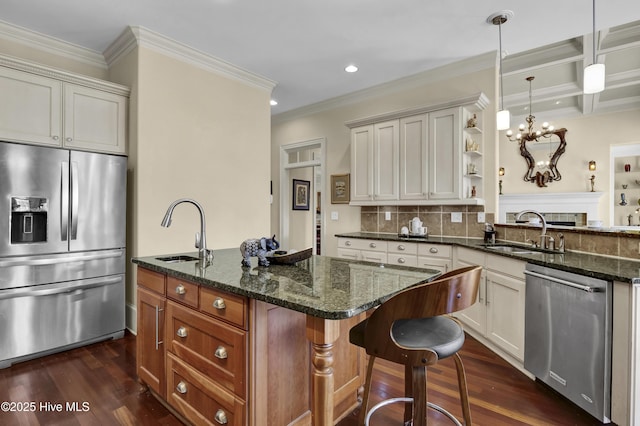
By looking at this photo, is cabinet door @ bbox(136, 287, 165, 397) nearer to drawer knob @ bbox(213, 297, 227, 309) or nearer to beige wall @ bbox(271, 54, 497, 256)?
drawer knob @ bbox(213, 297, 227, 309)

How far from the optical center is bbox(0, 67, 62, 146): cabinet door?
2.57 metres

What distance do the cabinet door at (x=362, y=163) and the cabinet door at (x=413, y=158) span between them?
44cm

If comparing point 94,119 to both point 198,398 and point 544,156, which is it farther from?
point 544,156

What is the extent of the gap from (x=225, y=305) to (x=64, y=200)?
2185 mm

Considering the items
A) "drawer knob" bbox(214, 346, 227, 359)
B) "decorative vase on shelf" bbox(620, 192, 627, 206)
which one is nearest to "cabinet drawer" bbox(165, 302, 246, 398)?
"drawer knob" bbox(214, 346, 227, 359)

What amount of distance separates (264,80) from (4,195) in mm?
2873

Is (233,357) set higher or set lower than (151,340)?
higher

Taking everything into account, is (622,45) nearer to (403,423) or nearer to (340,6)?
(340,6)

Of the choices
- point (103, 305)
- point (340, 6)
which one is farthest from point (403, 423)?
point (340, 6)

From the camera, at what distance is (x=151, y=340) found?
1921 mm

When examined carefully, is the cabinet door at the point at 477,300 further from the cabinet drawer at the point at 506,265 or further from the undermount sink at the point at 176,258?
the undermount sink at the point at 176,258

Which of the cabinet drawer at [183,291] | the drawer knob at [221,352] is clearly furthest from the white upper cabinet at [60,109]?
the drawer knob at [221,352]

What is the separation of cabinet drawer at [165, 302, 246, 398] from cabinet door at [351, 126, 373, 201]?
2927mm

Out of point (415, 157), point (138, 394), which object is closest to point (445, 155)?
point (415, 157)
